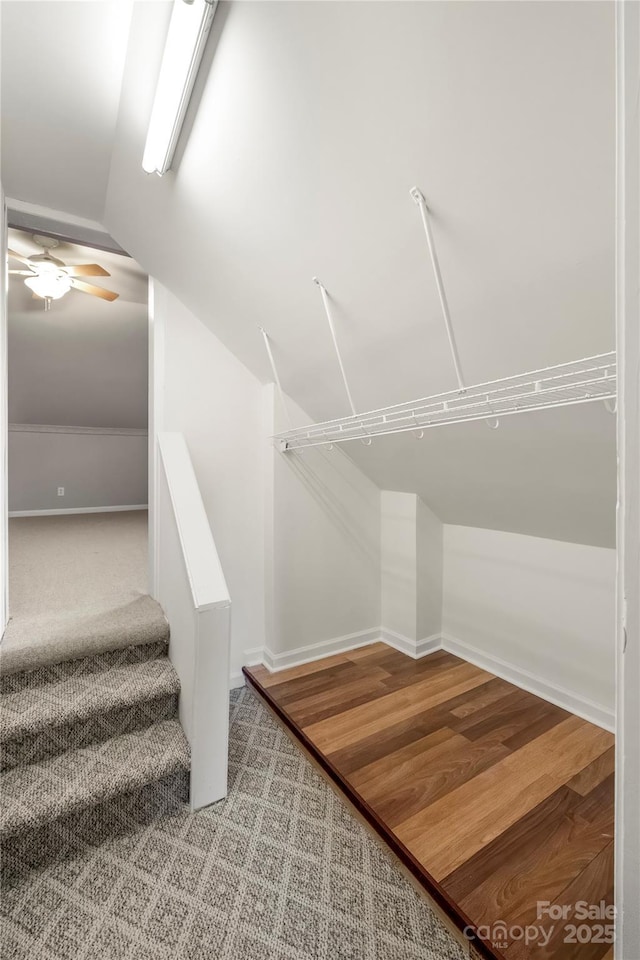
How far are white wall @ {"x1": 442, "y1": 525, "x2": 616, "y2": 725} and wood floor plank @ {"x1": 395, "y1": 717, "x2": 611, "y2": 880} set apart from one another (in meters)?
0.26

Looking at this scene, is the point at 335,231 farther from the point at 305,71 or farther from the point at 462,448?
the point at 462,448

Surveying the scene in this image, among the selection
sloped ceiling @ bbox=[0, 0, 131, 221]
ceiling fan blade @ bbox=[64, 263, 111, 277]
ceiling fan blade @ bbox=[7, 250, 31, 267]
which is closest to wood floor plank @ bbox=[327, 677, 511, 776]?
sloped ceiling @ bbox=[0, 0, 131, 221]

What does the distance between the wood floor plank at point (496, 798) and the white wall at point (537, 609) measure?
0.26m

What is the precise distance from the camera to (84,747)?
1.62 meters

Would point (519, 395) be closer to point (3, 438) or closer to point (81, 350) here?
point (3, 438)

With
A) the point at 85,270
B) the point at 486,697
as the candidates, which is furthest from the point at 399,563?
the point at 85,270

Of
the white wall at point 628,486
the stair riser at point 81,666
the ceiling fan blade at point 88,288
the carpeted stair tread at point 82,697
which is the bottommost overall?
the carpeted stair tread at point 82,697

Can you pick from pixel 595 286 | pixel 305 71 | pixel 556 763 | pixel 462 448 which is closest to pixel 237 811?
pixel 556 763

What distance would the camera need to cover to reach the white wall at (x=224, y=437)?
2.35 m

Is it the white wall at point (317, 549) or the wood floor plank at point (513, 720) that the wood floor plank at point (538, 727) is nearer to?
the wood floor plank at point (513, 720)

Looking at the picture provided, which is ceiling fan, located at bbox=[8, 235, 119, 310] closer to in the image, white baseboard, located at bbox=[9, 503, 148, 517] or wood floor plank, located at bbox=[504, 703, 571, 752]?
wood floor plank, located at bbox=[504, 703, 571, 752]

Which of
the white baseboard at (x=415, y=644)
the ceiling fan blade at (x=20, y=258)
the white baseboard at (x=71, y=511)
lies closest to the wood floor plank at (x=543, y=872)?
the white baseboard at (x=415, y=644)

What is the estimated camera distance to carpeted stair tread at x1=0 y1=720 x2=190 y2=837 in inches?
53.5

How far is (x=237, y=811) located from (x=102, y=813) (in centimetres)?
47
